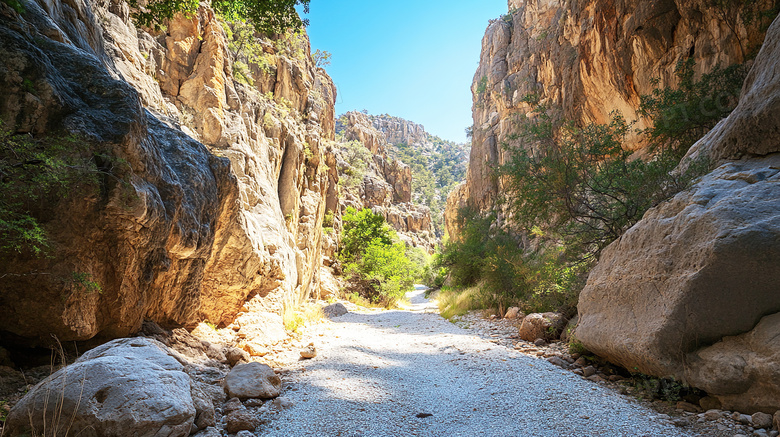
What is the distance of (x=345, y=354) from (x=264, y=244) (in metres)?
3.53

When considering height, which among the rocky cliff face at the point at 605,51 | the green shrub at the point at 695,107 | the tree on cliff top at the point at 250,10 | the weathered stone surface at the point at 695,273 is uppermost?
the rocky cliff face at the point at 605,51

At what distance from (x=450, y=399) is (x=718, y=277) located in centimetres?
322

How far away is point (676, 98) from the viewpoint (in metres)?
7.93

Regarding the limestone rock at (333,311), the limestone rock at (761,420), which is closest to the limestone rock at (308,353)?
the limestone rock at (761,420)

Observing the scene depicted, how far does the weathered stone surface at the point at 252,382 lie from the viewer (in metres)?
3.86

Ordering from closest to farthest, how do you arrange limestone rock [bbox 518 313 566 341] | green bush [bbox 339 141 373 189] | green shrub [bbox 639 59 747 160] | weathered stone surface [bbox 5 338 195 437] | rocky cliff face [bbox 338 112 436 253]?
1. weathered stone surface [bbox 5 338 195 437]
2. limestone rock [bbox 518 313 566 341]
3. green shrub [bbox 639 59 747 160]
4. green bush [bbox 339 141 373 189]
5. rocky cliff face [bbox 338 112 436 253]

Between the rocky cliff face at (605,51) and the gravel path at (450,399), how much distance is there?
28.5ft

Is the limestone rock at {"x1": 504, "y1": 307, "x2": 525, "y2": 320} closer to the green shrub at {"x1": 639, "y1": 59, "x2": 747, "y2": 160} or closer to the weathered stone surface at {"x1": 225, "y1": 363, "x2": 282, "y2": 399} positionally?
the green shrub at {"x1": 639, "y1": 59, "x2": 747, "y2": 160}

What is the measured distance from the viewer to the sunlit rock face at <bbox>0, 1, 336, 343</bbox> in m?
3.28

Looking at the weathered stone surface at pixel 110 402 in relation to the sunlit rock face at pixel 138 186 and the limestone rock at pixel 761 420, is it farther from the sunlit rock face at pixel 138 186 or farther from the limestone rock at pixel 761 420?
the limestone rock at pixel 761 420

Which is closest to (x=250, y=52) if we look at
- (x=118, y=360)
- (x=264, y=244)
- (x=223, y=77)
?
(x=223, y=77)

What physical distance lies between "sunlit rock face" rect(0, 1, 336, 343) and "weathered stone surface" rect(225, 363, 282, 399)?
157 centimetres

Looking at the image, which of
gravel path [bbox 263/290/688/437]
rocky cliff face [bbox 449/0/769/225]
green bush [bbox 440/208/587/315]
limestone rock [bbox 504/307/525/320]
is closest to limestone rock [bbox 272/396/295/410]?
gravel path [bbox 263/290/688/437]

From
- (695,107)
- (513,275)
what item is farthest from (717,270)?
(513,275)
